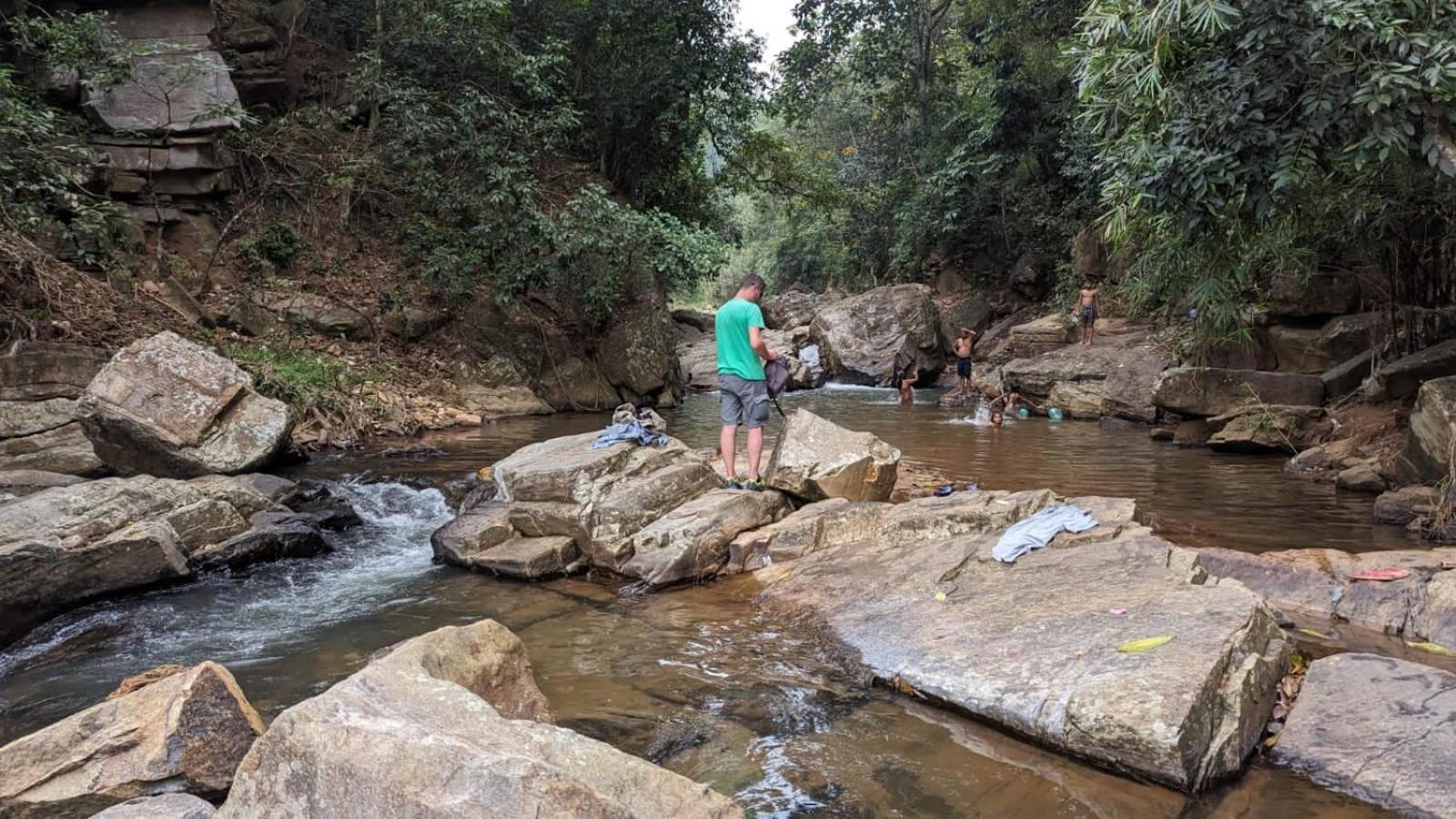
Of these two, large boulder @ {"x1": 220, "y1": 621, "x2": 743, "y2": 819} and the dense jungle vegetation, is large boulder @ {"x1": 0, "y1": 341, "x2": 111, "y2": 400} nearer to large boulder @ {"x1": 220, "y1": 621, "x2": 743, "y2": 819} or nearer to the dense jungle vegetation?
the dense jungle vegetation

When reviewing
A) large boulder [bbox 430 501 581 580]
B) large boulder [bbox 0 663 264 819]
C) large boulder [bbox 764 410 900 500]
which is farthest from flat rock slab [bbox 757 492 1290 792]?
large boulder [bbox 0 663 264 819]

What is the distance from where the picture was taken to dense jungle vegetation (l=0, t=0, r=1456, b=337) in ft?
18.2

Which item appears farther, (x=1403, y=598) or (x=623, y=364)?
(x=623, y=364)

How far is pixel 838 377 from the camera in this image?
2056 centimetres

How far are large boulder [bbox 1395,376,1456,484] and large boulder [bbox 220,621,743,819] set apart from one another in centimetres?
681

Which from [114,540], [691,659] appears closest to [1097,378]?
[691,659]

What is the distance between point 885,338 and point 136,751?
18362mm

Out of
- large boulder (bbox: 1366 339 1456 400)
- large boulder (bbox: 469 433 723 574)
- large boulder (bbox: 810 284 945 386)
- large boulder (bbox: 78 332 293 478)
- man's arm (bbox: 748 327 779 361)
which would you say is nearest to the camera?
large boulder (bbox: 469 433 723 574)

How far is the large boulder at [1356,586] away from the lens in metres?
4.28

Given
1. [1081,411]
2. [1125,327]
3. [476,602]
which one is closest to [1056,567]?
[476,602]

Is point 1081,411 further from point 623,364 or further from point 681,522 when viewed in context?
point 681,522

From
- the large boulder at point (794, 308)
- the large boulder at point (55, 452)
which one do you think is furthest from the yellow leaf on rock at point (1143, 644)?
the large boulder at point (794, 308)

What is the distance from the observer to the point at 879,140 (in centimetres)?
2719

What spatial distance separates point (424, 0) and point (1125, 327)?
14.4 metres
